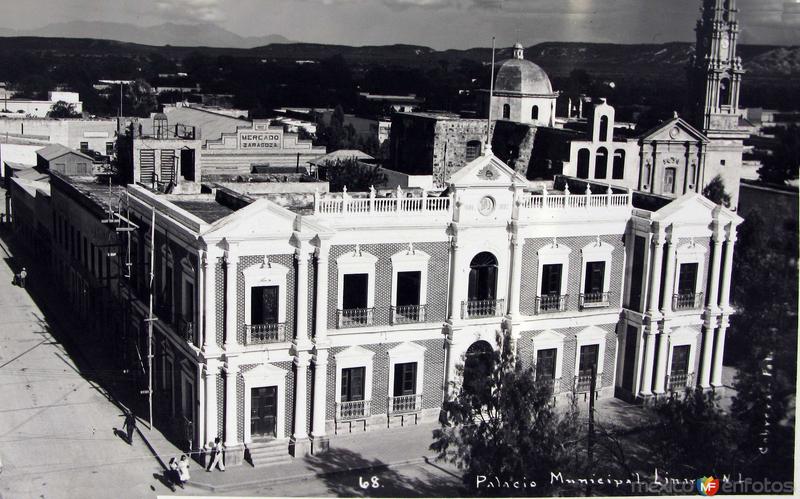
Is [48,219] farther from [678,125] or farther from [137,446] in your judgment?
[678,125]

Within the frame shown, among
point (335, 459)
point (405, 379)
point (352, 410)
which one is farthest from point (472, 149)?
point (335, 459)

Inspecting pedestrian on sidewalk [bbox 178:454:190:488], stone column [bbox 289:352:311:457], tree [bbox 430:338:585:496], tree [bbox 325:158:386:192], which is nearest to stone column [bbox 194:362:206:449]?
pedestrian on sidewalk [bbox 178:454:190:488]

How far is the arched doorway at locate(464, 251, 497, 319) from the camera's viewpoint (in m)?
23.9

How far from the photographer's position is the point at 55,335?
29.1 metres

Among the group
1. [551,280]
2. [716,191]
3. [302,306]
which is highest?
[716,191]

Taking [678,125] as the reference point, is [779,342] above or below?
below

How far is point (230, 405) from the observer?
21094 millimetres

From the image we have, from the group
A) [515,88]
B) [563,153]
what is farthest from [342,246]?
[515,88]

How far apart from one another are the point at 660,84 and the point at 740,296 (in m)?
10.4

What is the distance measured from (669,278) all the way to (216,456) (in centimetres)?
1200

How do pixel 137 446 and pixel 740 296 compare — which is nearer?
pixel 137 446

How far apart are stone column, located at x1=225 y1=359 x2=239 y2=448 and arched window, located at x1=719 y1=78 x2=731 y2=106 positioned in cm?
1971

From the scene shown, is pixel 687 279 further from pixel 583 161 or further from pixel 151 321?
pixel 151 321

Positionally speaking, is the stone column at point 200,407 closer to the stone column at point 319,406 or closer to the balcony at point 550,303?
the stone column at point 319,406
